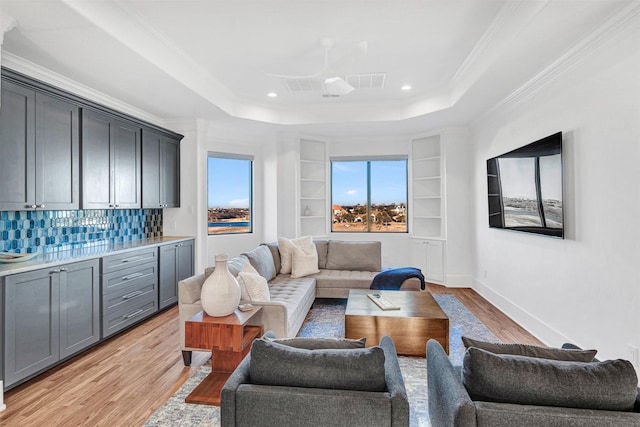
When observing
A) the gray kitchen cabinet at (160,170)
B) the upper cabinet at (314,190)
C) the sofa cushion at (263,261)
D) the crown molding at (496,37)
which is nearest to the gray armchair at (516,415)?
the crown molding at (496,37)

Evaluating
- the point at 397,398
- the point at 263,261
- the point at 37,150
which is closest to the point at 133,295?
the point at 263,261

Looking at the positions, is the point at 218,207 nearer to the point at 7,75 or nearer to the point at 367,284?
the point at 367,284

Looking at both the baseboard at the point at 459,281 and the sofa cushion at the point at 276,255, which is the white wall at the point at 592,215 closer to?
the baseboard at the point at 459,281

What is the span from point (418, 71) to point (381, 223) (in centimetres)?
317

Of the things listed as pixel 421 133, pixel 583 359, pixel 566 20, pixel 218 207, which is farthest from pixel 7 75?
pixel 421 133

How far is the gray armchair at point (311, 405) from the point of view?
120 centimetres

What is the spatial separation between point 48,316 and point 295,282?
2325 millimetres

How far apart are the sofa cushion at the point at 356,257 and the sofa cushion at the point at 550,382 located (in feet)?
11.7

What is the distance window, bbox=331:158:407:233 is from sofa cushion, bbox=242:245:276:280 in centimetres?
259

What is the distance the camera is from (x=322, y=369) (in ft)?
4.21

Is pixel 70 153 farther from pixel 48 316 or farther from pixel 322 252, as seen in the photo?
pixel 322 252

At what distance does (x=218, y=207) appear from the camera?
6039 millimetres

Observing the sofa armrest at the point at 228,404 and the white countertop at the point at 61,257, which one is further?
the white countertop at the point at 61,257

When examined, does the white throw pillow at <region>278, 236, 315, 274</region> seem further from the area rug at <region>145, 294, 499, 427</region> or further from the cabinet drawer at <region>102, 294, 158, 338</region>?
the cabinet drawer at <region>102, 294, 158, 338</region>
